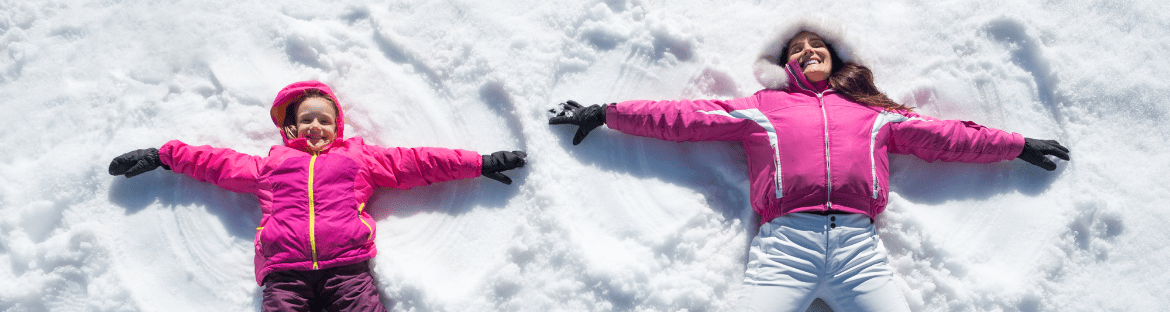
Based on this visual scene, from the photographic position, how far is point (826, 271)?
9.59ft

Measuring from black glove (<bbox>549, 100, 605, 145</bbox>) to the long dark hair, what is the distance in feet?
3.91

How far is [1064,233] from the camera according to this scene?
3283 mm

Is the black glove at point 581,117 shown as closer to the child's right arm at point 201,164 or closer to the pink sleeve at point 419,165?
the pink sleeve at point 419,165

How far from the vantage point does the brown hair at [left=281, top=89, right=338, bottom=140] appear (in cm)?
321

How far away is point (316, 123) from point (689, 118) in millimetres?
1845

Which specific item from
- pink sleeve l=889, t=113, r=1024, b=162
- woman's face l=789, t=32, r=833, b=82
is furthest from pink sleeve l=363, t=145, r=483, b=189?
pink sleeve l=889, t=113, r=1024, b=162

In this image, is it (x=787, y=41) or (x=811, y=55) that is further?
(x=787, y=41)

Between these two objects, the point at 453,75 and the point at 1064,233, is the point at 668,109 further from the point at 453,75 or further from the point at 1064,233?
the point at 1064,233

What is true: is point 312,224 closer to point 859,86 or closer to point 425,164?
point 425,164

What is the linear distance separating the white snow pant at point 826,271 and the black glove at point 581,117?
1.06 meters

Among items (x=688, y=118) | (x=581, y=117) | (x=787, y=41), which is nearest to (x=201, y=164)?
(x=581, y=117)

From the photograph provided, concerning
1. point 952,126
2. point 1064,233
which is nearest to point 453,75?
point 952,126

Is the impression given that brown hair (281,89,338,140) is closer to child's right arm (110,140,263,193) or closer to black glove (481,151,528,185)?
child's right arm (110,140,263,193)

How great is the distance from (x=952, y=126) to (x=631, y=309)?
1.85 m
